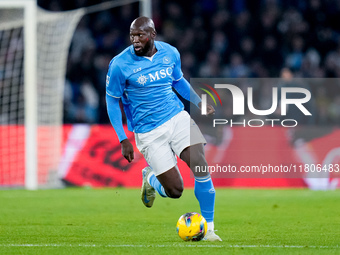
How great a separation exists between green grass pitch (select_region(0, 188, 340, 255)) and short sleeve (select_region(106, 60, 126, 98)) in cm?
149

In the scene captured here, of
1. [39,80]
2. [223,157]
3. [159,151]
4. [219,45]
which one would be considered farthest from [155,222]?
[219,45]

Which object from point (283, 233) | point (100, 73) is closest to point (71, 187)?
point (100, 73)

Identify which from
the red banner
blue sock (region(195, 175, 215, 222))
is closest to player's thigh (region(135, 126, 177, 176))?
blue sock (region(195, 175, 215, 222))

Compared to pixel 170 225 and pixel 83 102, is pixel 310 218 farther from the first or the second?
pixel 83 102

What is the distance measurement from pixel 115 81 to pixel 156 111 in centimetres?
56

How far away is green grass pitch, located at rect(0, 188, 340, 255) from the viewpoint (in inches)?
259

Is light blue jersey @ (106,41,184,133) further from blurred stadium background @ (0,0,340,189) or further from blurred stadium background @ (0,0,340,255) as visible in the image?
blurred stadium background @ (0,0,340,189)

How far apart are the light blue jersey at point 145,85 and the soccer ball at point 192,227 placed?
1150mm

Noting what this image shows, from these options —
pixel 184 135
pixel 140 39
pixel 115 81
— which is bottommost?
pixel 184 135

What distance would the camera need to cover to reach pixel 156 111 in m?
7.47

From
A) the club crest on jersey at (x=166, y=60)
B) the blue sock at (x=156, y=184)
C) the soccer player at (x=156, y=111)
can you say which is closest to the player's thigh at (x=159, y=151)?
the soccer player at (x=156, y=111)

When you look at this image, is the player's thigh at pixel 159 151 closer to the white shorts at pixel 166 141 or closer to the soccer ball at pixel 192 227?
the white shorts at pixel 166 141

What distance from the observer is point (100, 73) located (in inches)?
726

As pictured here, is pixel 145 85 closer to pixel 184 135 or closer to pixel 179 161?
pixel 184 135
